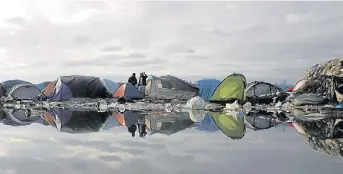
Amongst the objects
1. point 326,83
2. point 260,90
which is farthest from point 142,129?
point 260,90

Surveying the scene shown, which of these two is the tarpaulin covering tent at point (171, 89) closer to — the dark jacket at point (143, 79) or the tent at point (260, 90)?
the dark jacket at point (143, 79)

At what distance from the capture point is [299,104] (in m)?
18.4

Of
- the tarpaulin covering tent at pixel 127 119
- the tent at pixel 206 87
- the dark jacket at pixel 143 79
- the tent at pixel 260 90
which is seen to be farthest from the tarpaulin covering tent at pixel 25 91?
the tent at pixel 260 90

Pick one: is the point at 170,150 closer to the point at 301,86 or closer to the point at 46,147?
the point at 46,147

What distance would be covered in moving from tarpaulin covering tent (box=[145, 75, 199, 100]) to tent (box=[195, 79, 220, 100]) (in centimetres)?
83

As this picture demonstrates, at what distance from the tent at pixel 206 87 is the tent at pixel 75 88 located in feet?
19.3

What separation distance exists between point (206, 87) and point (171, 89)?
2.44 metres

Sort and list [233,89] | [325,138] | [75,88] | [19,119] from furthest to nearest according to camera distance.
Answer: [75,88], [233,89], [19,119], [325,138]

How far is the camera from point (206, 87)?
2442 cm

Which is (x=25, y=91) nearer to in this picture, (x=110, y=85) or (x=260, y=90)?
(x=110, y=85)

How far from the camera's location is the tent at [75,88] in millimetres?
23297

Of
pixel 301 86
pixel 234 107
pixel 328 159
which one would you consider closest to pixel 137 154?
pixel 328 159

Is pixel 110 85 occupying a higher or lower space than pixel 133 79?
lower

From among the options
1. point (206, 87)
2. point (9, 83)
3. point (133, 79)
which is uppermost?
point (133, 79)
